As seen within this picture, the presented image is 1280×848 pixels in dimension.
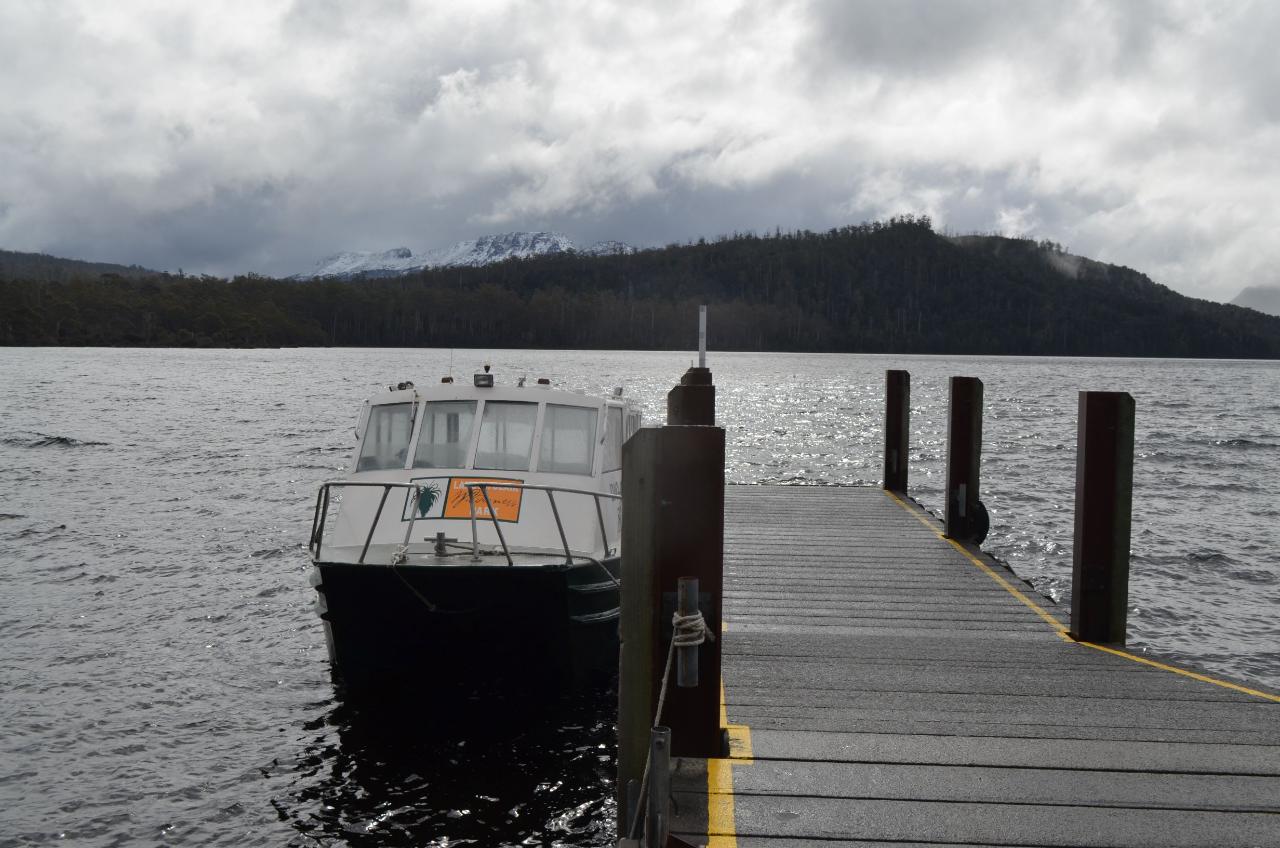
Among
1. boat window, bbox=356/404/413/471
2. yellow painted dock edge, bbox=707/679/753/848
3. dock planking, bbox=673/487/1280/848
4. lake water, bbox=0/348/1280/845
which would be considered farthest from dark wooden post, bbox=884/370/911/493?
yellow painted dock edge, bbox=707/679/753/848

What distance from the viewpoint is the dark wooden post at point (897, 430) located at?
17.1 meters

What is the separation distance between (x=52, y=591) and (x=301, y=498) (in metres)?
9.85

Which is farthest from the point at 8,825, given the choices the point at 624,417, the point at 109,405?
the point at 109,405

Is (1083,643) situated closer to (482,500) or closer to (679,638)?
(679,638)

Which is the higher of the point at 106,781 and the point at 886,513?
the point at 886,513

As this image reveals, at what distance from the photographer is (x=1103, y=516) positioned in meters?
7.57

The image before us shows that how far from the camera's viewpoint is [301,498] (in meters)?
25.5

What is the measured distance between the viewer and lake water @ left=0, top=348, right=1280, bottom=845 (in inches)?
339

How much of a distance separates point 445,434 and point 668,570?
6.91 m

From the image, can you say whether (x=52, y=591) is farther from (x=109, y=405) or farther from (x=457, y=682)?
(x=109, y=405)

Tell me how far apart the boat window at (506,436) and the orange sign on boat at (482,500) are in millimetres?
510

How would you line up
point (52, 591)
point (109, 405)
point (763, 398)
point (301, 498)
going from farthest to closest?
point (763, 398) → point (109, 405) → point (301, 498) → point (52, 591)

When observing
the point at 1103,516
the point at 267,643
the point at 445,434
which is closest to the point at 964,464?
the point at 1103,516

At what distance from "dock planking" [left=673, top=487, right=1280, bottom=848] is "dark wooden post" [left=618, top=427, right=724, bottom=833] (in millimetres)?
234
